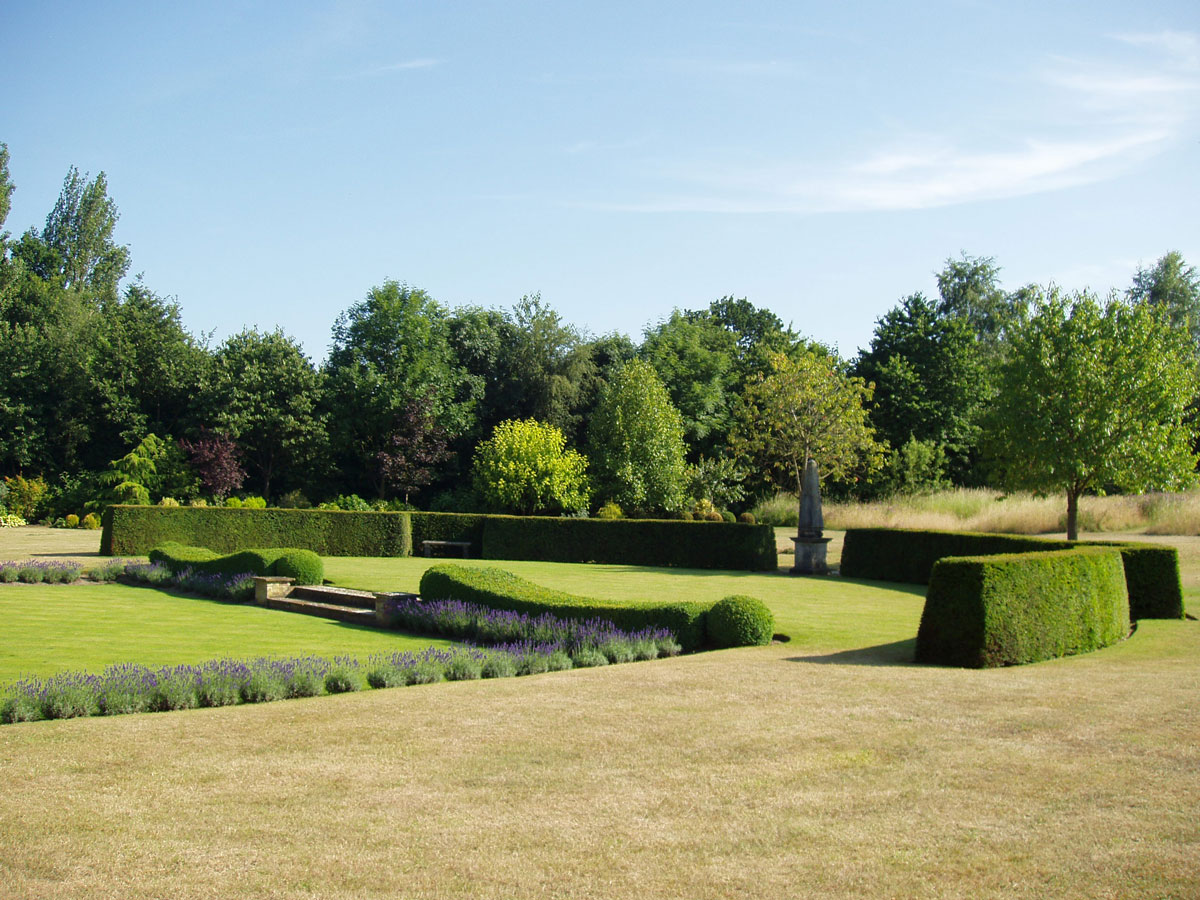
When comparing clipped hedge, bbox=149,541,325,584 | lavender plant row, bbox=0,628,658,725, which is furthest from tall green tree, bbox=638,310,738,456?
lavender plant row, bbox=0,628,658,725

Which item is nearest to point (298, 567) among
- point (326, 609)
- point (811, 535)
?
point (326, 609)

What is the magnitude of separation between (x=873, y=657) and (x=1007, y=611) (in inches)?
56.9

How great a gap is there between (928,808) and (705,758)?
1.43 meters

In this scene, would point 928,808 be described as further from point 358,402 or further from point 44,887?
point 358,402

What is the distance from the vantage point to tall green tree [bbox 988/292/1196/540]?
21562 mm

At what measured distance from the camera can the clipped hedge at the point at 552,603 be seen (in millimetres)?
11977

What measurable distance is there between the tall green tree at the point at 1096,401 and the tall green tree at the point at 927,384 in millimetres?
16879

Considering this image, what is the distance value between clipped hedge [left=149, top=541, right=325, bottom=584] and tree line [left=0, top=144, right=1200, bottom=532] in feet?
47.9

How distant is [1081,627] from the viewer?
35.5ft

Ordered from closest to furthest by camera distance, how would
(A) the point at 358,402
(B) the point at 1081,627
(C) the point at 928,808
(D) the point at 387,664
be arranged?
1. (C) the point at 928,808
2. (D) the point at 387,664
3. (B) the point at 1081,627
4. (A) the point at 358,402

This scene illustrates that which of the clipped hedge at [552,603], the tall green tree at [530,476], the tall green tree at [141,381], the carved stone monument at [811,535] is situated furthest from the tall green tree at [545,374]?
the clipped hedge at [552,603]

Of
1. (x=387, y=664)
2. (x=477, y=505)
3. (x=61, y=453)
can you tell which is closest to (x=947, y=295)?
(x=477, y=505)

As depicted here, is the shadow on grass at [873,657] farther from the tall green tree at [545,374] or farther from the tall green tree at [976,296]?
the tall green tree at [976,296]

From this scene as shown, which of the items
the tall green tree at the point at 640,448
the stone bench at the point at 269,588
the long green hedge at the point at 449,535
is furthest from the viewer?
the tall green tree at the point at 640,448
